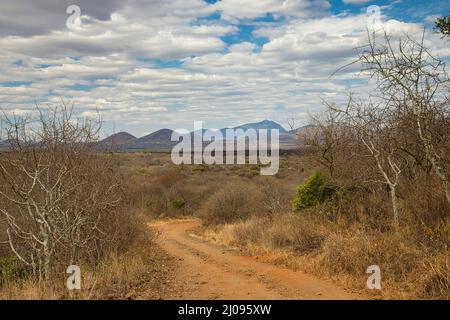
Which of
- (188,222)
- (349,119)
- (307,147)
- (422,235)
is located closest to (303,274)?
(422,235)

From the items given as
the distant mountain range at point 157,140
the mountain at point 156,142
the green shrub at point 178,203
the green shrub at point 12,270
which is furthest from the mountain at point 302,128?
the mountain at point 156,142

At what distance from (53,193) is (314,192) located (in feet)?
29.2

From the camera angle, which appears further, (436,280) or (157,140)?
(157,140)

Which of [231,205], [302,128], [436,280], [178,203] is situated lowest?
[178,203]

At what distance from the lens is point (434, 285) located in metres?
8.19

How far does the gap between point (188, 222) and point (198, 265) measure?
1560cm

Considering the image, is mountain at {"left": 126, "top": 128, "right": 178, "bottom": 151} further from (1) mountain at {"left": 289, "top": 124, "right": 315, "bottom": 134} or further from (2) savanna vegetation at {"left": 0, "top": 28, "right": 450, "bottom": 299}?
(2) savanna vegetation at {"left": 0, "top": 28, "right": 450, "bottom": 299}

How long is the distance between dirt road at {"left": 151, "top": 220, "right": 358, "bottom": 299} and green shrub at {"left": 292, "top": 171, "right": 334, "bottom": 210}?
9.66ft

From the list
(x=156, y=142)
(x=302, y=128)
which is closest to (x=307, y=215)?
(x=302, y=128)

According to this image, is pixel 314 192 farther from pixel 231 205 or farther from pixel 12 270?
pixel 12 270

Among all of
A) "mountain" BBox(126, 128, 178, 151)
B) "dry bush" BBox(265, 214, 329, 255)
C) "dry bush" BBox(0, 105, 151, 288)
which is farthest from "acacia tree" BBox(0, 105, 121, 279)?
"mountain" BBox(126, 128, 178, 151)

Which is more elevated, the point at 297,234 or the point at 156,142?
the point at 156,142

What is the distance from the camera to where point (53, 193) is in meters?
9.90
